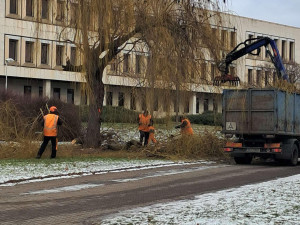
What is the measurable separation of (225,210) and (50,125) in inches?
367

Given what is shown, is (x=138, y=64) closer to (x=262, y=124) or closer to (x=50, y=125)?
(x=50, y=125)

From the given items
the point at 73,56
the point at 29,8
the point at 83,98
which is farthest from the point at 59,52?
the point at 83,98

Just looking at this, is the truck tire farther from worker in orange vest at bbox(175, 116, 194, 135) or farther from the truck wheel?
worker in orange vest at bbox(175, 116, 194, 135)

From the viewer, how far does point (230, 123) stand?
58.4 feet

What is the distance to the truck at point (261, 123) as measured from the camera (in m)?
17.0

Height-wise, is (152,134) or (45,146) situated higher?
(152,134)

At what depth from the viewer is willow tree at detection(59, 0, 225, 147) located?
53.1 feet

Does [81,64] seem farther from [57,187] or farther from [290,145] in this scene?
[290,145]

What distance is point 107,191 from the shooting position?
10.6 m

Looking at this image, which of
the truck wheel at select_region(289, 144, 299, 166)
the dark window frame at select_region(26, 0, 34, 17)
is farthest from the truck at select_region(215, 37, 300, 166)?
the dark window frame at select_region(26, 0, 34, 17)

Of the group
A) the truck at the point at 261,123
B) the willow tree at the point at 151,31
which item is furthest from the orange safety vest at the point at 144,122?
the truck at the point at 261,123

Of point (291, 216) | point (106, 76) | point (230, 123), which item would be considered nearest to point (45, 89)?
point (106, 76)

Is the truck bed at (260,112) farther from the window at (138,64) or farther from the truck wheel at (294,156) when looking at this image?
the window at (138,64)

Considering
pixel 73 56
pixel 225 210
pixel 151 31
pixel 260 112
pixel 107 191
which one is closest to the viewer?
pixel 225 210
